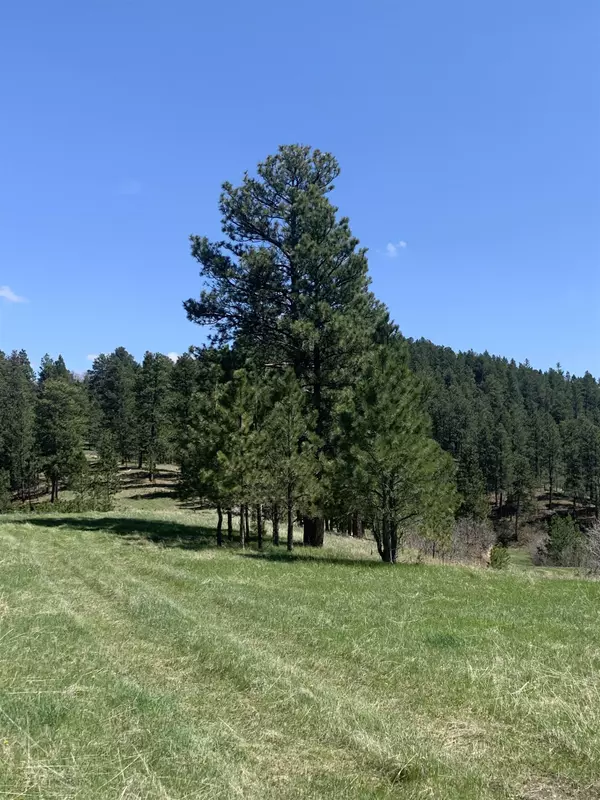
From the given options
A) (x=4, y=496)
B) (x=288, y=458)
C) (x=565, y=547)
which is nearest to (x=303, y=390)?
(x=288, y=458)

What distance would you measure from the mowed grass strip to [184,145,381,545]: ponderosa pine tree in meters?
11.8

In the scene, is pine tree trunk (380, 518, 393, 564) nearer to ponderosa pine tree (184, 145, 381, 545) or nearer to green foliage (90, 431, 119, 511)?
ponderosa pine tree (184, 145, 381, 545)

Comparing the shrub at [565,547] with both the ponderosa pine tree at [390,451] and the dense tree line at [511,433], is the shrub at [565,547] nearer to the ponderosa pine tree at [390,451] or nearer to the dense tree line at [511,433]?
the dense tree line at [511,433]

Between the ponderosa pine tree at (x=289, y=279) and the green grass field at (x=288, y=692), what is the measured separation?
1156 cm

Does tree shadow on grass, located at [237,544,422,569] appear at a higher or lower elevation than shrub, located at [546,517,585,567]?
higher

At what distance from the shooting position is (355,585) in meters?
13.8

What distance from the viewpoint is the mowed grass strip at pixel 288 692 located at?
4.26 m

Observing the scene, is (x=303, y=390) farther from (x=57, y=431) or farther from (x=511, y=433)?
(x=511, y=433)

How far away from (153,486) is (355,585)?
52205mm

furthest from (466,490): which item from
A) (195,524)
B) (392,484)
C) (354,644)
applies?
(354,644)

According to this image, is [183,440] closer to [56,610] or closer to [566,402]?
[56,610]

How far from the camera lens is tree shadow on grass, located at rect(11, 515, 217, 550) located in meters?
20.6

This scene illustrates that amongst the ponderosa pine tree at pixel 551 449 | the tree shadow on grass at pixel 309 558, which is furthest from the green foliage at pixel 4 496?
the ponderosa pine tree at pixel 551 449

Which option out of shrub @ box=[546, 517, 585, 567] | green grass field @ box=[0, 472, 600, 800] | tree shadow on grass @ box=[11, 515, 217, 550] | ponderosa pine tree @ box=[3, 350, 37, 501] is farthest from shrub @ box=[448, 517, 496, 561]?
ponderosa pine tree @ box=[3, 350, 37, 501]
